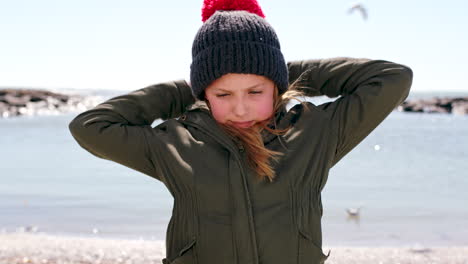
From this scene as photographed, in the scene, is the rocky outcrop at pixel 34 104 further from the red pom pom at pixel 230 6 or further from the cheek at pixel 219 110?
the cheek at pixel 219 110

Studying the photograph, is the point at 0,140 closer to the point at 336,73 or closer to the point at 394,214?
the point at 394,214

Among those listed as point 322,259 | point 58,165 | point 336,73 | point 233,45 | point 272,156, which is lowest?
point 58,165

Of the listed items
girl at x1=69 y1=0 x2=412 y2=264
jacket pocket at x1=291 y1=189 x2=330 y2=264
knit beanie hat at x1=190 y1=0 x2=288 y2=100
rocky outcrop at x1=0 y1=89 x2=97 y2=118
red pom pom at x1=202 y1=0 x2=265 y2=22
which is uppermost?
red pom pom at x1=202 y1=0 x2=265 y2=22

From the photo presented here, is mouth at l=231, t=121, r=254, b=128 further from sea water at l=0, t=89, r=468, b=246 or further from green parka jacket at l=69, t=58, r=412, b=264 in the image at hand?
sea water at l=0, t=89, r=468, b=246

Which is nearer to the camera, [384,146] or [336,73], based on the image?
[336,73]

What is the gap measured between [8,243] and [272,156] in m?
5.83

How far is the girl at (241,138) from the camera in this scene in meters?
1.89

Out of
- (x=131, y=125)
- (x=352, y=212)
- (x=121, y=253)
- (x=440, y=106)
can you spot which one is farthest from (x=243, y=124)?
(x=440, y=106)

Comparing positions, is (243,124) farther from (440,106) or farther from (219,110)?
(440,106)

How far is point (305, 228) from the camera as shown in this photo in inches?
75.5

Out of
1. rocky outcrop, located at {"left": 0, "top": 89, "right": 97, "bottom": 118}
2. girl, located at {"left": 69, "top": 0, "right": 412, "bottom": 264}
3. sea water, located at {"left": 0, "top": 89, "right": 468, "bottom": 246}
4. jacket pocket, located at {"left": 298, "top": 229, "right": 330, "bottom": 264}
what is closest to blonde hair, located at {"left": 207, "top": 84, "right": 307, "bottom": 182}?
girl, located at {"left": 69, "top": 0, "right": 412, "bottom": 264}

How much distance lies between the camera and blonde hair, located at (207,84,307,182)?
189 centimetres

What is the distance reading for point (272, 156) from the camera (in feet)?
6.36

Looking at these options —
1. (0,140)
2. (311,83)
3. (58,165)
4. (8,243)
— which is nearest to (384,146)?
(58,165)
